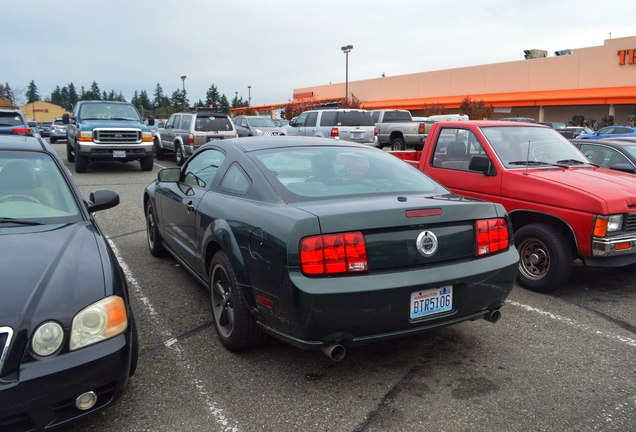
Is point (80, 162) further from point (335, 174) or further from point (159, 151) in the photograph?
point (335, 174)

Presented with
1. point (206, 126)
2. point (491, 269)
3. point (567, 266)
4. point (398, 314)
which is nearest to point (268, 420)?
point (398, 314)

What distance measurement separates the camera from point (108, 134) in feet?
47.8

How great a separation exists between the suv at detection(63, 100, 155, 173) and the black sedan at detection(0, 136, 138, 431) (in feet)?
38.9

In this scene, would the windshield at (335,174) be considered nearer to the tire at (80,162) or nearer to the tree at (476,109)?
the tire at (80,162)

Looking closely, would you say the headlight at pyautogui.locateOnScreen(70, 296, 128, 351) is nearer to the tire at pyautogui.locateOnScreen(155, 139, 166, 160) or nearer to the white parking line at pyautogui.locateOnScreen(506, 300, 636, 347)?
the white parking line at pyautogui.locateOnScreen(506, 300, 636, 347)

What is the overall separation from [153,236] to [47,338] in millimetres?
3792

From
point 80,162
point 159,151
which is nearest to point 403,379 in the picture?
point 80,162

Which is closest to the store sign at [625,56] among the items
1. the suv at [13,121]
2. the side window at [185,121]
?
the side window at [185,121]

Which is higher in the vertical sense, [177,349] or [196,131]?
[196,131]

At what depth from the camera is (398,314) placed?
123 inches

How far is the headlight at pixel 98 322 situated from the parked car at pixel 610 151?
7099mm

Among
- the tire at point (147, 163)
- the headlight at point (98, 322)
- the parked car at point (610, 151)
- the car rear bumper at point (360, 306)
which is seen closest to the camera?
the headlight at point (98, 322)

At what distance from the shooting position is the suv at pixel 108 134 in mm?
14391

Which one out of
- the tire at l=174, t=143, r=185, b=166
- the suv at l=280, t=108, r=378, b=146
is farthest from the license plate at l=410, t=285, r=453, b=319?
the tire at l=174, t=143, r=185, b=166
